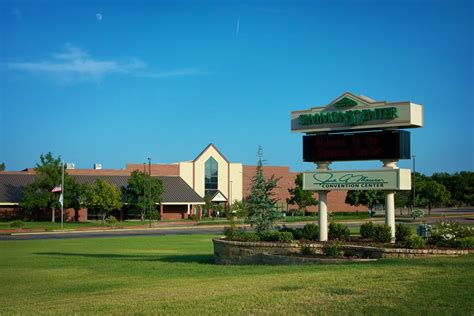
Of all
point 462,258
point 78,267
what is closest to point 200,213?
point 78,267

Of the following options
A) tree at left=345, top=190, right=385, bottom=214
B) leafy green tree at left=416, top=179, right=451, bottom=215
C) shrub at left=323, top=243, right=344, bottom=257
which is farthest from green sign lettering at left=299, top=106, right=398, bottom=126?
leafy green tree at left=416, top=179, right=451, bottom=215

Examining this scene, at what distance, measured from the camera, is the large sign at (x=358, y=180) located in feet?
72.5

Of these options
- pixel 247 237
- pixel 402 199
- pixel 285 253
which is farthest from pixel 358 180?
pixel 402 199

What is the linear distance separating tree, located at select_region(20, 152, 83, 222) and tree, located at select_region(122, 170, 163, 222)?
6.71 metres

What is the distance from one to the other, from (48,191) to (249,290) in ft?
206

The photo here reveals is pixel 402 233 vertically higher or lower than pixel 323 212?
lower

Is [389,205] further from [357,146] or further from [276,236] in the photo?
[276,236]

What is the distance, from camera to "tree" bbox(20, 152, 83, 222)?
230ft

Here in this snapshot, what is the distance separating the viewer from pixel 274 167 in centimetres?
9944

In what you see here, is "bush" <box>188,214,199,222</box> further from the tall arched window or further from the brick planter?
the brick planter

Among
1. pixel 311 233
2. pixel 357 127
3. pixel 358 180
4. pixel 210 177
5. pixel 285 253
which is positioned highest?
pixel 210 177

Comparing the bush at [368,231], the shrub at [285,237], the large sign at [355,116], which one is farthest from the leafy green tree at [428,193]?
the shrub at [285,237]

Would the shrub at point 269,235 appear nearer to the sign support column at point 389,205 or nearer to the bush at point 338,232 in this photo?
the bush at point 338,232

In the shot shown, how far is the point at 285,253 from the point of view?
2205cm
